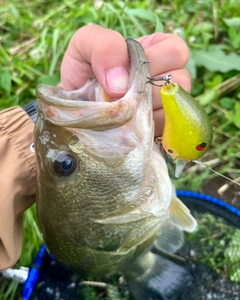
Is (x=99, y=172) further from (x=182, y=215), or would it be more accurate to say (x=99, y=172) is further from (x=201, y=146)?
(x=182, y=215)

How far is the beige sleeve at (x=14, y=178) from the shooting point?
5.53ft

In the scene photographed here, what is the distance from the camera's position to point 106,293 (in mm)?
1926

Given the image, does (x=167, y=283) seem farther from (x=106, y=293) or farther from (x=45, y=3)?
(x=45, y=3)

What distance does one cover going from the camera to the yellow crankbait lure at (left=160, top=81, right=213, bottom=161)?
4.00ft

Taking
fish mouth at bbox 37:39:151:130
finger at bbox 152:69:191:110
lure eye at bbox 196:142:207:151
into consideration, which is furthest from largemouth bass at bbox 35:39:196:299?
finger at bbox 152:69:191:110

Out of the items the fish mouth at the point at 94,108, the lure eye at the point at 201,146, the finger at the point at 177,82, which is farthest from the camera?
the finger at the point at 177,82

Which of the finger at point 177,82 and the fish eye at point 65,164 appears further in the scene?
the finger at point 177,82

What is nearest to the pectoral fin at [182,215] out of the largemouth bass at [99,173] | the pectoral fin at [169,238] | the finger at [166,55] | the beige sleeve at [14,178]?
the pectoral fin at [169,238]

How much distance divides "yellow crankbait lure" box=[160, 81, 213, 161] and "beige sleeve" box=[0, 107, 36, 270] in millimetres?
749

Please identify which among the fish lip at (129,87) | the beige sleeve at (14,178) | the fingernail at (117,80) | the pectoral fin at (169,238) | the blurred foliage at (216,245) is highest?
the fish lip at (129,87)

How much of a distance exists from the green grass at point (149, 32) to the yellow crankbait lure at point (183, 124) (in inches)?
41.0

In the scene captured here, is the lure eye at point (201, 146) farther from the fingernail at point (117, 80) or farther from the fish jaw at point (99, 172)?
the fingernail at point (117, 80)

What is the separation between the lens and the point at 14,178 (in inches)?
69.8

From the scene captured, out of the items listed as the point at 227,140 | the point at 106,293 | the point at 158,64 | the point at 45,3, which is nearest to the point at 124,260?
the point at 106,293
